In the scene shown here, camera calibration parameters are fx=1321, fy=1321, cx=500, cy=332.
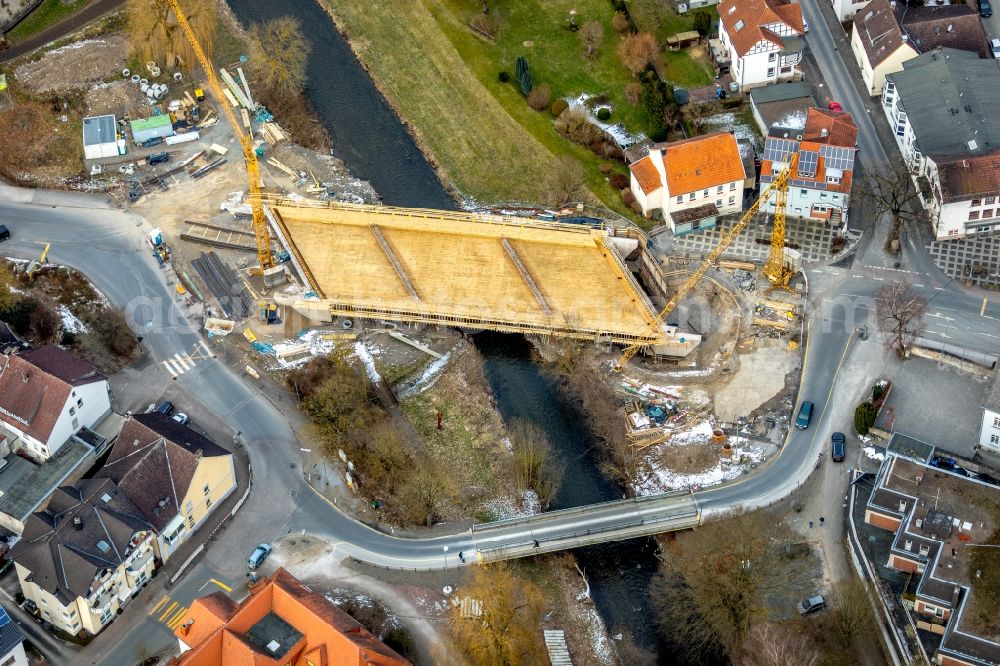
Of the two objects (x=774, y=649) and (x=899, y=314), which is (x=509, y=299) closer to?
(x=899, y=314)

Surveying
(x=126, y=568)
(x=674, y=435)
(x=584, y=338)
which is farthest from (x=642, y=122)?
(x=126, y=568)

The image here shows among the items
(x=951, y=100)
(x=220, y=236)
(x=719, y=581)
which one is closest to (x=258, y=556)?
(x=719, y=581)

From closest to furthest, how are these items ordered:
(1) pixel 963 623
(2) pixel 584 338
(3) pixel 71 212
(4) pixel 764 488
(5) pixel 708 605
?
(1) pixel 963 623, (5) pixel 708 605, (4) pixel 764 488, (2) pixel 584 338, (3) pixel 71 212

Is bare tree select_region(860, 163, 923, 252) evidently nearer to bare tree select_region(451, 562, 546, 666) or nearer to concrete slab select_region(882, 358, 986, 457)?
concrete slab select_region(882, 358, 986, 457)

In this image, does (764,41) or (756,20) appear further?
(756,20)

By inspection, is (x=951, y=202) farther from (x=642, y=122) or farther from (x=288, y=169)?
(x=288, y=169)

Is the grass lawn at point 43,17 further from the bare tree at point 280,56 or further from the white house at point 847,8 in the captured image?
the white house at point 847,8

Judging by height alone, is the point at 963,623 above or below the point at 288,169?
below
